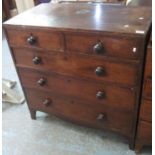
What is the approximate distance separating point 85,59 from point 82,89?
22 cm

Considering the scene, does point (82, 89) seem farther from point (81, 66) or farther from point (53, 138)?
point (53, 138)

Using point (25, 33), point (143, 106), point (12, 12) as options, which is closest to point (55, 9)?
point (25, 33)

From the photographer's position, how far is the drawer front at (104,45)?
0.97 m

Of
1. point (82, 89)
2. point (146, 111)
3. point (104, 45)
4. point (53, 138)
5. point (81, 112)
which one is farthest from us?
point (53, 138)

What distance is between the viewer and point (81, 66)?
1179 millimetres

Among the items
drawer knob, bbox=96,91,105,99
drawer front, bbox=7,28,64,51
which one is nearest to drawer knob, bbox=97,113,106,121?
drawer knob, bbox=96,91,105,99

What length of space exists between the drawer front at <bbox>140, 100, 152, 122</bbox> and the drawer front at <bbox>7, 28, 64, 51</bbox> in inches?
21.0

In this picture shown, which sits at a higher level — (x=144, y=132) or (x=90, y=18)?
(x=90, y=18)

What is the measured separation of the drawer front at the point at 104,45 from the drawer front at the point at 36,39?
7cm

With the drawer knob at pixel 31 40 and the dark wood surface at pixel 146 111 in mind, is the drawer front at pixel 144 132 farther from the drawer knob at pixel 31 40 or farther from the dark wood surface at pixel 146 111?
the drawer knob at pixel 31 40

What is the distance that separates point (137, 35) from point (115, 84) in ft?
1.05

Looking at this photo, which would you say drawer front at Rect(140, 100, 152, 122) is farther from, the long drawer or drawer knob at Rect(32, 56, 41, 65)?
drawer knob at Rect(32, 56, 41, 65)

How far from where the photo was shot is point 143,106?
3.69 feet

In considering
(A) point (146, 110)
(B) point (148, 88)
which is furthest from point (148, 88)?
(A) point (146, 110)
